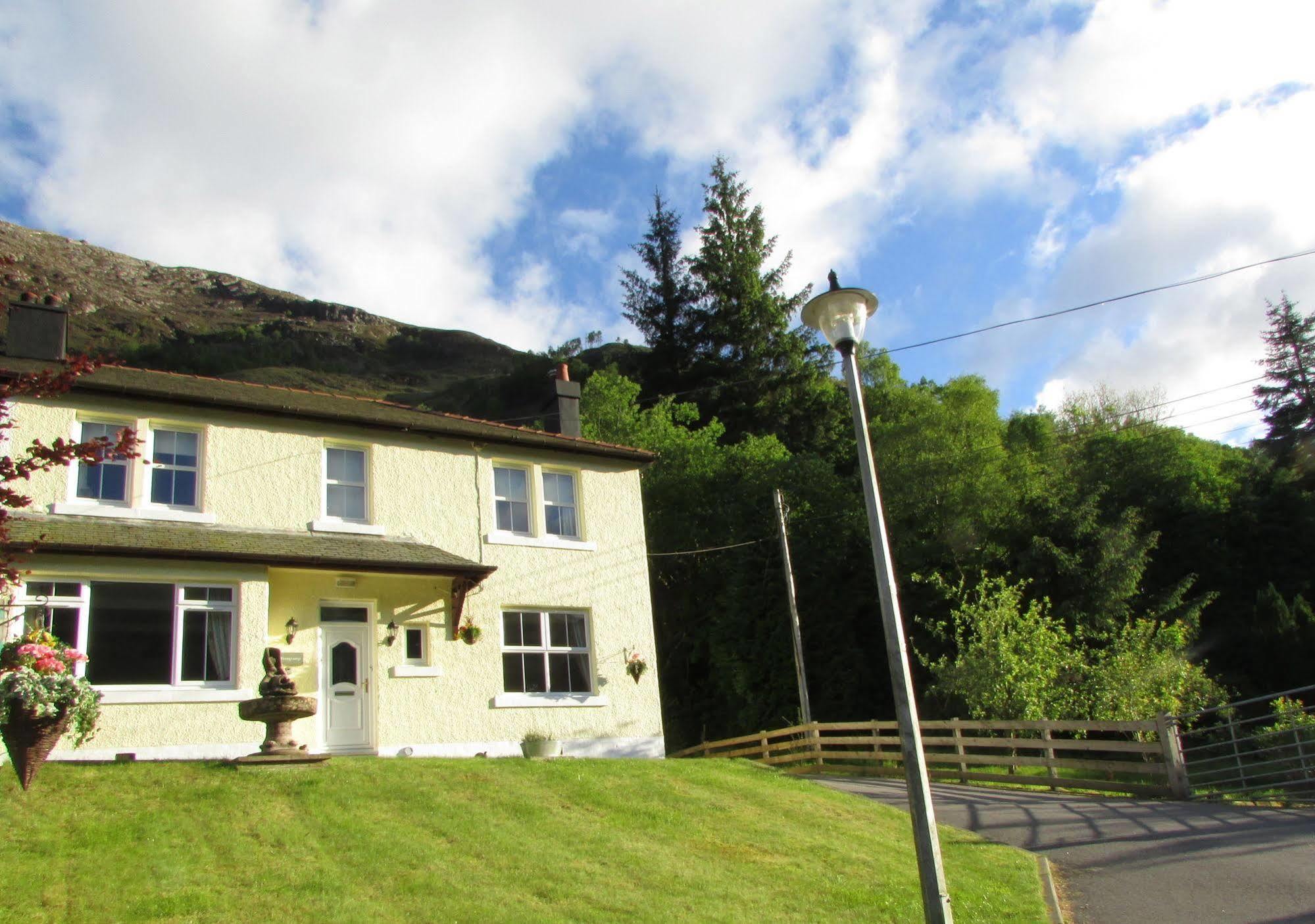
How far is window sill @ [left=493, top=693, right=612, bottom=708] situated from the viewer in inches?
699

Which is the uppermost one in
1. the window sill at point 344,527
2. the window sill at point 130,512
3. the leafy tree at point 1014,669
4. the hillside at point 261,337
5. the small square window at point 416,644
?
the hillside at point 261,337

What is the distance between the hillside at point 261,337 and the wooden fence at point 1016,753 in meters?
42.3

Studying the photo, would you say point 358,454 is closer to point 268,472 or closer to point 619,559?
point 268,472

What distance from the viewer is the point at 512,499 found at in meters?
19.6

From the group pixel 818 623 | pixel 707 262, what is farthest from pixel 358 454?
pixel 707 262

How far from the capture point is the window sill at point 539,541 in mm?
18828

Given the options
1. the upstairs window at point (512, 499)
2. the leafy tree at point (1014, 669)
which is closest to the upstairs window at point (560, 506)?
the upstairs window at point (512, 499)

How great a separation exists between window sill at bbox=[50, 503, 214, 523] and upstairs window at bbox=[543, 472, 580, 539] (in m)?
6.38

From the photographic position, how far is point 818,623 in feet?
108

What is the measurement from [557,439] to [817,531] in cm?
1646

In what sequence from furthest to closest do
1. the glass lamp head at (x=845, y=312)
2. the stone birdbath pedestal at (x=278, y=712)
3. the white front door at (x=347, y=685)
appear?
the white front door at (x=347, y=685) → the stone birdbath pedestal at (x=278, y=712) → the glass lamp head at (x=845, y=312)

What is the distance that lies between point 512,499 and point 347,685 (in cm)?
490

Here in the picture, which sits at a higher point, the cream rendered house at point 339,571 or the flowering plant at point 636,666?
the cream rendered house at point 339,571

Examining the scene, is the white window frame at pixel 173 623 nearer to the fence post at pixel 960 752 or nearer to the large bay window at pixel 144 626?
the large bay window at pixel 144 626
